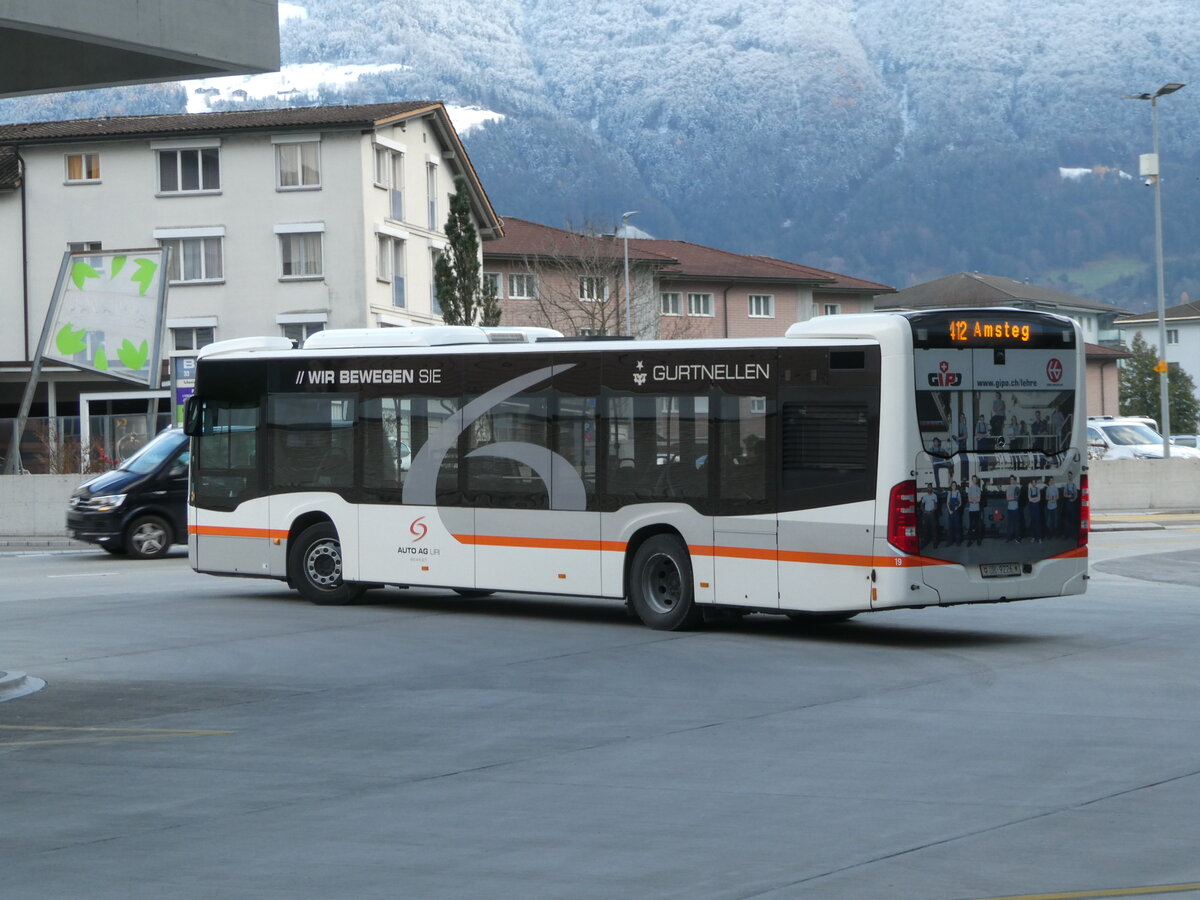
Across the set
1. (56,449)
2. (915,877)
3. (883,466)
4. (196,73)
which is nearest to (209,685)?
(196,73)

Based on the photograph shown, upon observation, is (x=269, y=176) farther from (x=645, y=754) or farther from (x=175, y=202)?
(x=645, y=754)

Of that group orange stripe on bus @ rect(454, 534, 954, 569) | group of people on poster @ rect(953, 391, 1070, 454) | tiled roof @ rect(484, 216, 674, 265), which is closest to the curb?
orange stripe on bus @ rect(454, 534, 954, 569)

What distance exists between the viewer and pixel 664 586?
1723 centimetres

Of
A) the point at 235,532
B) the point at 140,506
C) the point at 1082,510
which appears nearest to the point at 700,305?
the point at 140,506

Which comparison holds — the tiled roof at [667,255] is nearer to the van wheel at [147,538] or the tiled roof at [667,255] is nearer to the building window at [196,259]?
the building window at [196,259]

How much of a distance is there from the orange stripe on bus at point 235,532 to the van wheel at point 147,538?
27.0 feet

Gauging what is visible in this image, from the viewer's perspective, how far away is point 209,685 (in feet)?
44.8

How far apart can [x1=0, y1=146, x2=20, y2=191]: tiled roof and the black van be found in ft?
113

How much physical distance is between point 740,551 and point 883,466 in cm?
167

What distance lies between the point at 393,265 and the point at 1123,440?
24443mm

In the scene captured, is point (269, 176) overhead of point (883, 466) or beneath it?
overhead

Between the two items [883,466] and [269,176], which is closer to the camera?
A: [883,466]

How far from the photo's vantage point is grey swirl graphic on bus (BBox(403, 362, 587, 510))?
58.3 feet

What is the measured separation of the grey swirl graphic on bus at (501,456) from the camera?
58.3 feet
